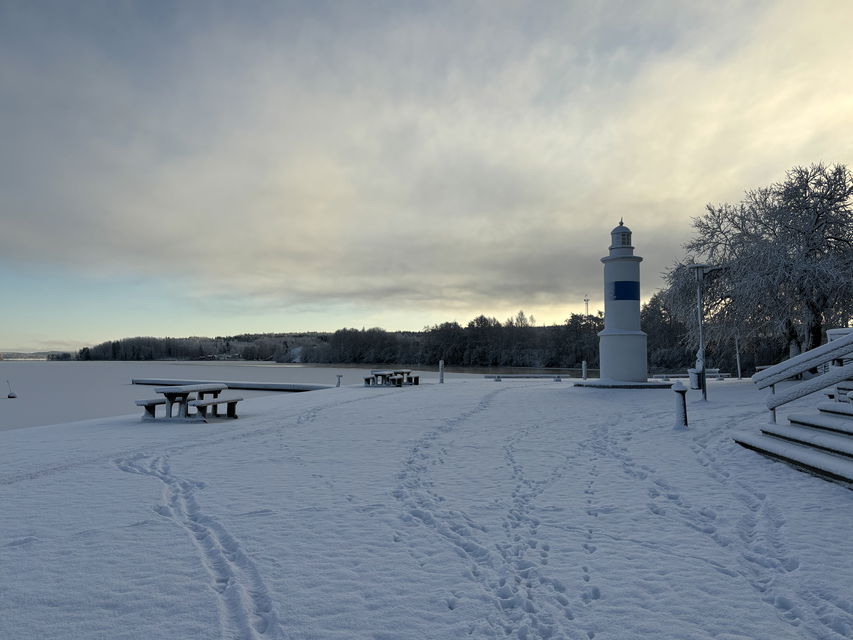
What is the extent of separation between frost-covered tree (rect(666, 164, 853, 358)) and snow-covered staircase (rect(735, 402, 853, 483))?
1278 cm

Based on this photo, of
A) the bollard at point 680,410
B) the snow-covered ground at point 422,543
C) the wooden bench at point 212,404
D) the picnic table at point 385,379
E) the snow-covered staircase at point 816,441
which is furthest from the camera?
the picnic table at point 385,379

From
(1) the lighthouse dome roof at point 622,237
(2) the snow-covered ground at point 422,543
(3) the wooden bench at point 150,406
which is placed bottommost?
(2) the snow-covered ground at point 422,543

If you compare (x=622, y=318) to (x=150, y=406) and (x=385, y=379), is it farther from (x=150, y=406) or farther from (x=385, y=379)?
(x=150, y=406)

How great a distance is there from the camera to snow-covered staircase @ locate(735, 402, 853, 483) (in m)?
6.56

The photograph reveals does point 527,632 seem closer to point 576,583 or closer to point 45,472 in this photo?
point 576,583

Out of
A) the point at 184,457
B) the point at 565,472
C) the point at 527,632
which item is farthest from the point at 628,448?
the point at 184,457

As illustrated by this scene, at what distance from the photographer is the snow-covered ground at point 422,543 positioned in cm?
343

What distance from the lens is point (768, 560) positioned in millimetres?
4328

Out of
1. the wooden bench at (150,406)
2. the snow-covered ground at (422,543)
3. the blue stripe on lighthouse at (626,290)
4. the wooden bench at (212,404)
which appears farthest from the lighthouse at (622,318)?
the wooden bench at (150,406)

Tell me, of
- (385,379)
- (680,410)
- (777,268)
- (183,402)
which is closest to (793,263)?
(777,268)

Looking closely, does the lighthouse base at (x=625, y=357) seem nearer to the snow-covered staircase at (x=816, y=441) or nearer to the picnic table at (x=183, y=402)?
the snow-covered staircase at (x=816, y=441)

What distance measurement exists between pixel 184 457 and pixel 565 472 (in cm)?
548

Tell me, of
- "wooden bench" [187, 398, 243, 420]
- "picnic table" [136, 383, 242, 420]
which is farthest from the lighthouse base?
"picnic table" [136, 383, 242, 420]

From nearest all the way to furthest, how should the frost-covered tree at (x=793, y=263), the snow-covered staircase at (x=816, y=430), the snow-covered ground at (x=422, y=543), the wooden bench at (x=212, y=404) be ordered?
the snow-covered ground at (x=422, y=543) → the snow-covered staircase at (x=816, y=430) → the wooden bench at (x=212, y=404) → the frost-covered tree at (x=793, y=263)
